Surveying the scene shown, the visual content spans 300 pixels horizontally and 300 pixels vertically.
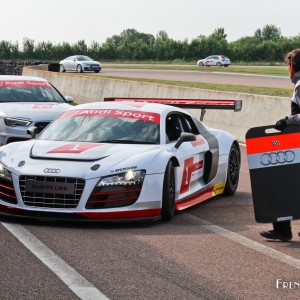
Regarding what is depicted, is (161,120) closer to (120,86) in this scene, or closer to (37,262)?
(37,262)

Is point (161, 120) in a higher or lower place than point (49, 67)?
higher

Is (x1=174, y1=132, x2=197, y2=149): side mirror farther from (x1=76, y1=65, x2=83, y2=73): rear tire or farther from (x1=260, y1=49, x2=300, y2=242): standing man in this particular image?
(x1=76, y1=65, x2=83, y2=73): rear tire

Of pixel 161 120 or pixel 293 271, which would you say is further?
pixel 161 120

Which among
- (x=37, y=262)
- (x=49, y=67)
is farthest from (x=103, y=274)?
(x=49, y=67)

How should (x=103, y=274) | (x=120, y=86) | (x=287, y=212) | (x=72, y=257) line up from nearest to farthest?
(x=103, y=274)
(x=72, y=257)
(x=287, y=212)
(x=120, y=86)

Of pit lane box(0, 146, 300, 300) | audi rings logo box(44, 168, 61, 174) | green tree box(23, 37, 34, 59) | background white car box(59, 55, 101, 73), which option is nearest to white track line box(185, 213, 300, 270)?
pit lane box(0, 146, 300, 300)

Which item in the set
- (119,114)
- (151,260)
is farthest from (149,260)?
(119,114)

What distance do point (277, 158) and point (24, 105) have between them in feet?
29.5

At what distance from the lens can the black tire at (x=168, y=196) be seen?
9633 millimetres

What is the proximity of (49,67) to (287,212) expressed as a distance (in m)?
54.0

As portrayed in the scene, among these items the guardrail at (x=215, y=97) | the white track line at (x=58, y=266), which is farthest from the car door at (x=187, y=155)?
the guardrail at (x=215, y=97)

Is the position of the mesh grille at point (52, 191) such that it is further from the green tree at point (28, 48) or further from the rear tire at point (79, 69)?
the green tree at point (28, 48)

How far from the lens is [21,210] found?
9.38 m

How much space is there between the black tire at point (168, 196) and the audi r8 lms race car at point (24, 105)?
6.35 meters
